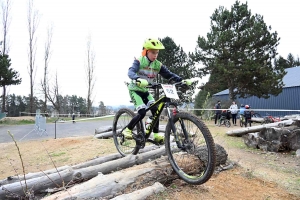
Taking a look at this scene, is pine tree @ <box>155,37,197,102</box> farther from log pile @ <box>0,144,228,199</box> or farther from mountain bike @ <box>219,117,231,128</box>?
log pile @ <box>0,144,228,199</box>

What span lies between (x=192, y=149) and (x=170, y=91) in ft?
2.77

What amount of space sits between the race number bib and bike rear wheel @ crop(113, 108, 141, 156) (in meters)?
1.35

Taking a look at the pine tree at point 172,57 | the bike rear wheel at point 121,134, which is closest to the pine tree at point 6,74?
the pine tree at point 172,57

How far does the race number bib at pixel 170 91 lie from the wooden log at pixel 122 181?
101cm

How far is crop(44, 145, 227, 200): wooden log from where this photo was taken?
278 centimetres

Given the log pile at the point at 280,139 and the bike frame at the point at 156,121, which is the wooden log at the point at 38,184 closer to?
the bike frame at the point at 156,121

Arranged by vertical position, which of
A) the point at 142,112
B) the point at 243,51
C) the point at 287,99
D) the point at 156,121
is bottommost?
the point at 156,121

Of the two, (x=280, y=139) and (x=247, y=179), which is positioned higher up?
(x=280, y=139)

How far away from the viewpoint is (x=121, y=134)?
15.8 ft

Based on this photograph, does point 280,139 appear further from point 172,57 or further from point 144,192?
point 172,57

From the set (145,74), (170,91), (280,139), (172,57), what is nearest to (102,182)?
(170,91)

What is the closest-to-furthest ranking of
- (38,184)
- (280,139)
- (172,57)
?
1. (38,184)
2. (280,139)
3. (172,57)

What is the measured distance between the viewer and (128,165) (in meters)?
4.01

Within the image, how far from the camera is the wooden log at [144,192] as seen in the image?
2.69 metres
